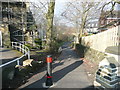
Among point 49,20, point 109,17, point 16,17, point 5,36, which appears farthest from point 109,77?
point 16,17

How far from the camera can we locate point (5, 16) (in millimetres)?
18375

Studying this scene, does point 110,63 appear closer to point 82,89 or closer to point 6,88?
point 82,89

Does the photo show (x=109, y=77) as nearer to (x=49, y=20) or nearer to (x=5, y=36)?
(x=49, y=20)

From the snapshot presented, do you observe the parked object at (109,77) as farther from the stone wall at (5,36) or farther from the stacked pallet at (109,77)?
the stone wall at (5,36)

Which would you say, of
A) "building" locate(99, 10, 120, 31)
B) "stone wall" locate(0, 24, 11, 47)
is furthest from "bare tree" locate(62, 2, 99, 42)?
"stone wall" locate(0, 24, 11, 47)

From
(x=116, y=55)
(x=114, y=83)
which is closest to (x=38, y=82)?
(x=114, y=83)

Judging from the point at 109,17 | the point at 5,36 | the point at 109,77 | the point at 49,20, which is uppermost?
the point at 109,17

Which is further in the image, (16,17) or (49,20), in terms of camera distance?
(16,17)

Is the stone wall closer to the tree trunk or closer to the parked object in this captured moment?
the tree trunk

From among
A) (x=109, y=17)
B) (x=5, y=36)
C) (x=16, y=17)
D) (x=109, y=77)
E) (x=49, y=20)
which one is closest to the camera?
(x=109, y=77)

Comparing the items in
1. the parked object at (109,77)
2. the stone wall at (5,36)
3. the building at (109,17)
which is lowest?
the parked object at (109,77)

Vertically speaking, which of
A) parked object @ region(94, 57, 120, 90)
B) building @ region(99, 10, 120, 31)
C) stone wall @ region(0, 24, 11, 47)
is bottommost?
parked object @ region(94, 57, 120, 90)

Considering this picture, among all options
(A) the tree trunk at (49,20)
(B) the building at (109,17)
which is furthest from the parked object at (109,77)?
(B) the building at (109,17)

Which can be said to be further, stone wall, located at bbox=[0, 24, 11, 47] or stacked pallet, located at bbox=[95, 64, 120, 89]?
stone wall, located at bbox=[0, 24, 11, 47]
